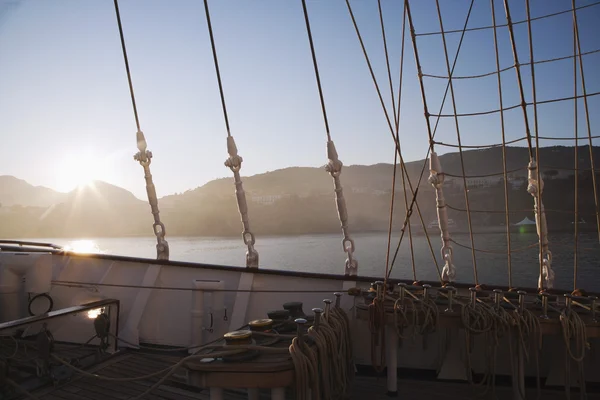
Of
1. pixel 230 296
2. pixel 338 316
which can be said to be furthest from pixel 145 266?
pixel 338 316

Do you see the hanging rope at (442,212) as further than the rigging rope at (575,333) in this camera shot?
Yes

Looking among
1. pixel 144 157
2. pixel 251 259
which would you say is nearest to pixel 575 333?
pixel 251 259

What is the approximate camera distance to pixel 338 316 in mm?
2877

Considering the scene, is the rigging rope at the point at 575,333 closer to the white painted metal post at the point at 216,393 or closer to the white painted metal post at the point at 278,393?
the white painted metal post at the point at 278,393

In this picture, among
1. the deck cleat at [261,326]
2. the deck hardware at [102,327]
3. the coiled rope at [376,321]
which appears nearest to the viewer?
the deck cleat at [261,326]

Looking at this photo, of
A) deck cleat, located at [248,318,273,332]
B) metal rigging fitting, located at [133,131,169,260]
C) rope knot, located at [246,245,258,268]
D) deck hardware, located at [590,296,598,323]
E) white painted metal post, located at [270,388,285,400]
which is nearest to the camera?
white painted metal post, located at [270,388,285,400]

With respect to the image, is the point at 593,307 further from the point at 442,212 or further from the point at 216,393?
the point at 216,393

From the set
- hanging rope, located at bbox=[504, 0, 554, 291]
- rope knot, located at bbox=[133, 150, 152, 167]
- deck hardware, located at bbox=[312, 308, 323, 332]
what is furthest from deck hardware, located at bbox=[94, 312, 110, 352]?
hanging rope, located at bbox=[504, 0, 554, 291]

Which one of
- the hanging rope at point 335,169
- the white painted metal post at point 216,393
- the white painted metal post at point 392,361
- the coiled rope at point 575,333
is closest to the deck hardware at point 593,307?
the coiled rope at point 575,333

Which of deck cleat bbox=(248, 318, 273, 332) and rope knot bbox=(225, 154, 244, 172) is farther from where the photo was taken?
rope knot bbox=(225, 154, 244, 172)

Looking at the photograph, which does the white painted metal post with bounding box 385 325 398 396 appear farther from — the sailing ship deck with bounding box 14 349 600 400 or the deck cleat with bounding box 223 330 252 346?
the deck cleat with bounding box 223 330 252 346

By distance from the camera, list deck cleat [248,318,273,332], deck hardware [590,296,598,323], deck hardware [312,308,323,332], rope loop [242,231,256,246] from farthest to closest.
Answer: rope loop [242,231,256,246]
deck hardware [590,296,598,323]
deck cleat [248,318,273,332]
deck hardware [312,308,323,332]

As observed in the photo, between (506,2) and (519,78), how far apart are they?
2.31ft

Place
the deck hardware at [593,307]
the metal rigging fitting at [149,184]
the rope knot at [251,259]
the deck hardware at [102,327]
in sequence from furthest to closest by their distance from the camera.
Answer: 1. the metal rigging fitting at [149,184]
2. the rope knot at [251,259]
3. the deck hardware at [102,327]
4. the deck hardware at [593,307]
